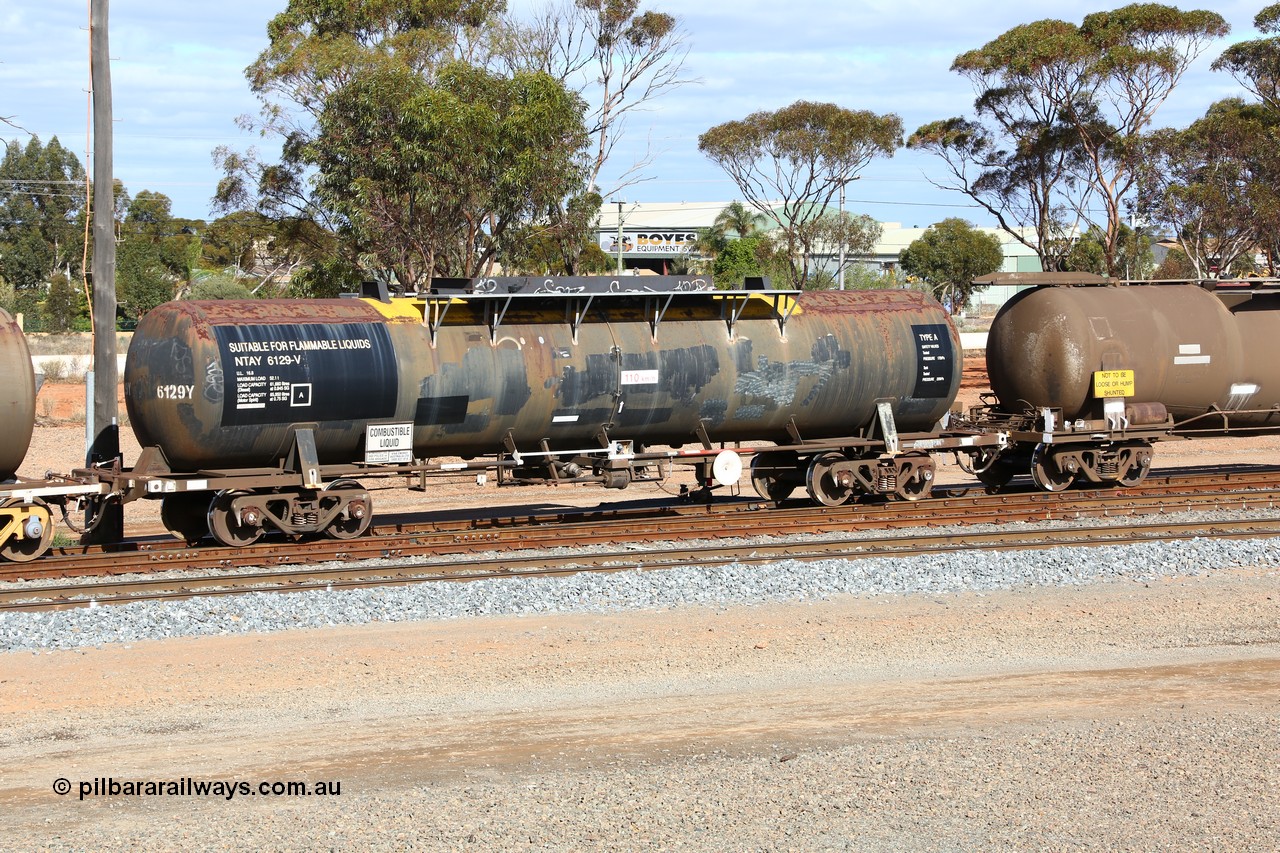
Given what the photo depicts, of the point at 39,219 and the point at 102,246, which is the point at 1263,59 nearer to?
the point at 102,246

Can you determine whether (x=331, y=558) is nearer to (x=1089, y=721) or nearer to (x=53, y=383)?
(x=1089, y=721)

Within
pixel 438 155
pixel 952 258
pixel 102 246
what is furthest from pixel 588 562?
pixel 952 258

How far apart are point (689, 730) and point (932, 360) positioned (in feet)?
39.9

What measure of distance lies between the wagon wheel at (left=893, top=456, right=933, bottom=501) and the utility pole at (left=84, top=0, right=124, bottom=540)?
12384mm

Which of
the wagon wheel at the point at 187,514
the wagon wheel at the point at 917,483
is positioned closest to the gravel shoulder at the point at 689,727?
the wagon wheel at the point at 187,514

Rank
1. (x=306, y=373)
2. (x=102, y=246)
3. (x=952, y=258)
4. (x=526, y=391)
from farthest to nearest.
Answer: (x=952, y=258) < (x=102, y=246) < (x=526, y=391) < (x=306, y=373)

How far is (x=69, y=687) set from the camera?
36.5 feet

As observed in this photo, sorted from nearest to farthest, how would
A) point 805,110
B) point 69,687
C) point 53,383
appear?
point 69,687
point 53,383
point 805,110

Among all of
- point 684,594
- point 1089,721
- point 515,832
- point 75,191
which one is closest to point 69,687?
point 515,832

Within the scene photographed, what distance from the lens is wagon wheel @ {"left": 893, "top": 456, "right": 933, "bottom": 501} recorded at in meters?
21.0

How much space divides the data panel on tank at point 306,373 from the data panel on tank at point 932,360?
8.63 m

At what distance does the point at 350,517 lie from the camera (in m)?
18.0

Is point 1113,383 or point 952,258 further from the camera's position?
point 952,258

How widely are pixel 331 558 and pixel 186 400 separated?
2792mm
